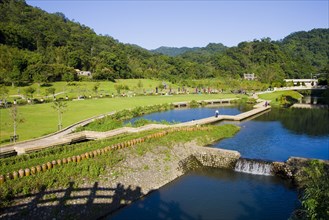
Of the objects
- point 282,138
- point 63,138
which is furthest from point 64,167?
point 282,138

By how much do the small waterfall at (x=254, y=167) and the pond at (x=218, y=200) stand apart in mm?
599

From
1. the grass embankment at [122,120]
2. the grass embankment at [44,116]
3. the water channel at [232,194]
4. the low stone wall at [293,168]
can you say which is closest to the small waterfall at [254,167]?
the low stone wall at [293,168]

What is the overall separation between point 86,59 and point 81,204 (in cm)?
8803

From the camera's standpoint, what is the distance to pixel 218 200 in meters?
17.0

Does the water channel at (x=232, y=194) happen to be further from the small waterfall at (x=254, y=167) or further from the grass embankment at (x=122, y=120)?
the grass embankment at (x=122, y=120)

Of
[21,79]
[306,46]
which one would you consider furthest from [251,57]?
→ [21,79]

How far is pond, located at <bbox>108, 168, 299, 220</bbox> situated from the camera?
15461 mm

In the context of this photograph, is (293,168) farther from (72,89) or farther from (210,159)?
(72,89)

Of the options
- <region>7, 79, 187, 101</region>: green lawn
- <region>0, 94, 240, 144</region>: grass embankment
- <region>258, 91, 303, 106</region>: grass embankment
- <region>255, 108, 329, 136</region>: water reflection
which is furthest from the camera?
<region>258, 91, 303, 106</region>: grass embankment

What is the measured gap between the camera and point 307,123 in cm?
4053

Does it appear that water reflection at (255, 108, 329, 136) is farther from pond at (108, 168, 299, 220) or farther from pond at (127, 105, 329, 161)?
pond at (108, 168, 299, 220)

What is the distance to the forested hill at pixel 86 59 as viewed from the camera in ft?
241

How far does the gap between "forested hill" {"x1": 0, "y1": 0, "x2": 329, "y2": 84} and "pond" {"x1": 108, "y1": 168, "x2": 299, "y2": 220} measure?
56600 mm

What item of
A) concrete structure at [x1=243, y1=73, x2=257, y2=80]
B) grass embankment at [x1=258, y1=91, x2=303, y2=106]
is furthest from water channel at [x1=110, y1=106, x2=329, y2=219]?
concrete structure at [x1=243, y1=73, x2=257, y2=80]
